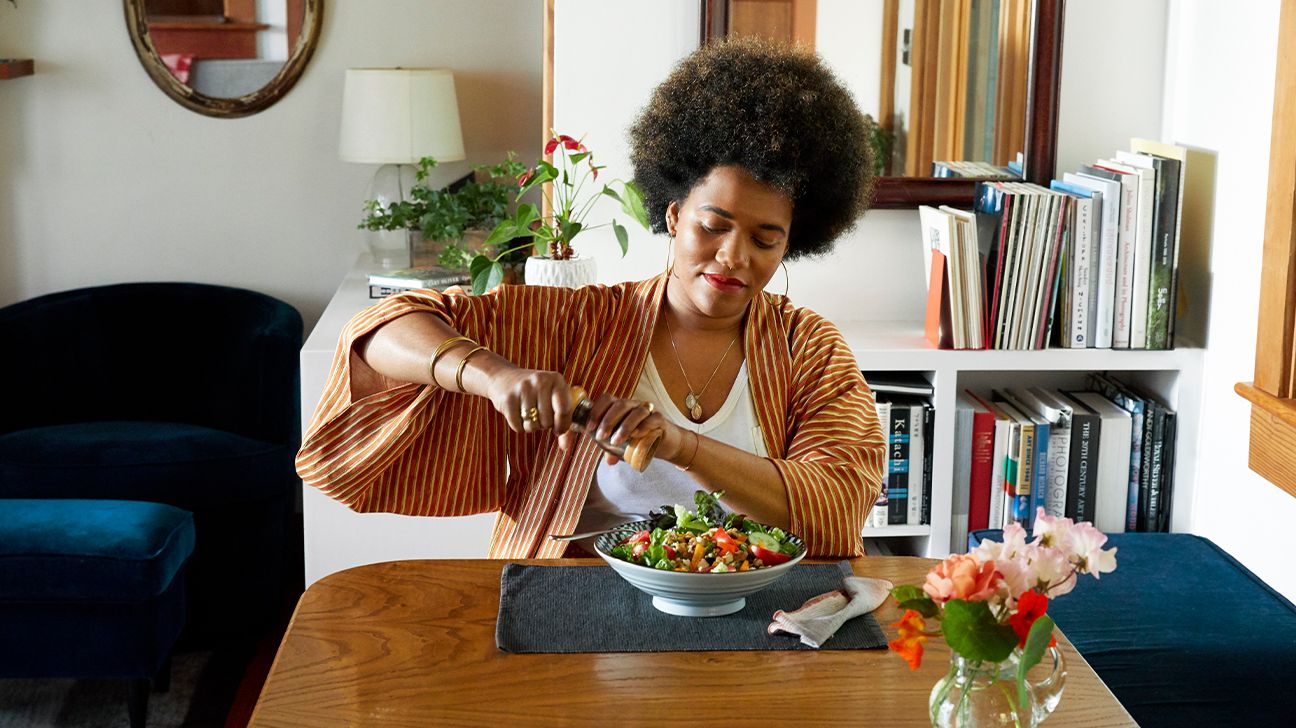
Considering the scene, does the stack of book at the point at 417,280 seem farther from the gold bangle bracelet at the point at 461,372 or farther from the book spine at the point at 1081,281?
the gold bangle bracelet at the point at 461,372

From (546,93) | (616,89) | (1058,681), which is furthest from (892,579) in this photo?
(546,93)

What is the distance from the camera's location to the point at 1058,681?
3.65 feet

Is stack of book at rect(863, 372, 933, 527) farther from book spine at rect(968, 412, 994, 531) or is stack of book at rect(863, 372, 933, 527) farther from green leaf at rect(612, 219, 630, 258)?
green leaf at rect(612, 219, 630, 258)

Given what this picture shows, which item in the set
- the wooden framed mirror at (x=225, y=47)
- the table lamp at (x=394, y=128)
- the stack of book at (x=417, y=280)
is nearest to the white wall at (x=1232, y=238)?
the stack of book at (x=417, y=280)

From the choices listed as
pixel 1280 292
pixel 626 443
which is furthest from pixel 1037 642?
pixel 1280 292

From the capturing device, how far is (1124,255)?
8.78 feet

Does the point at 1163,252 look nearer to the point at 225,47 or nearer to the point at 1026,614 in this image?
the point at 1026,614

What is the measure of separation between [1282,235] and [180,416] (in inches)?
106

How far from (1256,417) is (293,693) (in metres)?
1.89

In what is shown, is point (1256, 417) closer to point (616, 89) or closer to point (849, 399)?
point (849, 399)

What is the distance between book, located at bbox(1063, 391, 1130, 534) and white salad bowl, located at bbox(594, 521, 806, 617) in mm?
1523

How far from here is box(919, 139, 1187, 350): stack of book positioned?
2.64 metres

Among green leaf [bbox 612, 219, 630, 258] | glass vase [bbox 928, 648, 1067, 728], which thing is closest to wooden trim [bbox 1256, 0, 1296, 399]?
green leaf [bbox 612, 219, 630, 258]

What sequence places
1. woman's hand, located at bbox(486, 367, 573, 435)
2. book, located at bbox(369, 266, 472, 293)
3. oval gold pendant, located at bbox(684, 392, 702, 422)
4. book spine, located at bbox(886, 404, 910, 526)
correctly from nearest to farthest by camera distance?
woman's hand, located at bbox(486, 367, 573, 435)
oval gold pendant, located at bbox(684, 392, 702, 422)
book spine, located at bbox(886, 404, 910, 526)
book, located at bbox(369, 266, 472, 293)
